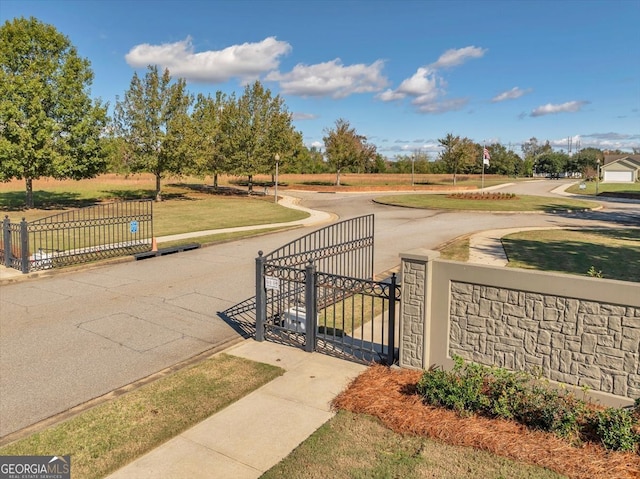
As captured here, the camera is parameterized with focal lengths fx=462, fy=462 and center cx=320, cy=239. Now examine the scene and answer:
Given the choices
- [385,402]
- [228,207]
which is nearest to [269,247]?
[385,402]

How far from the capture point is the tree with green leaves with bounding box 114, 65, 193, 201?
33.9 meters

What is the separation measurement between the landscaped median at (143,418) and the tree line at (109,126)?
2462 cm

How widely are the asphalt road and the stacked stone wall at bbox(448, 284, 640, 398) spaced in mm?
4118

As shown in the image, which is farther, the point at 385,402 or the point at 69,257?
the point at 69,257

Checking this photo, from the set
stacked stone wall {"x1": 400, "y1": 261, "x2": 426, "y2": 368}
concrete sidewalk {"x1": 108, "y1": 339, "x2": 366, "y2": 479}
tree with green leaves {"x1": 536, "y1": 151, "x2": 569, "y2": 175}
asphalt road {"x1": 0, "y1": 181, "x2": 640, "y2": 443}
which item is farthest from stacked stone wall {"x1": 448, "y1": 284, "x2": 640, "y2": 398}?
tree with green leaves {"x1": 536, "y1": 151, "x2": 569, "y2": 175}

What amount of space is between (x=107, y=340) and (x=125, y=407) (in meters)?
2.66

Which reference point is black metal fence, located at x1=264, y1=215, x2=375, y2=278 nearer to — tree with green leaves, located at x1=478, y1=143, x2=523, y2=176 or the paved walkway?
the paved walkway

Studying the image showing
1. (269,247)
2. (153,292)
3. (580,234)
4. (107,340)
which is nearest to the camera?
(107,340)

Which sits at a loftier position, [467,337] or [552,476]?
[467,337]

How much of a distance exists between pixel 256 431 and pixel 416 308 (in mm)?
2612

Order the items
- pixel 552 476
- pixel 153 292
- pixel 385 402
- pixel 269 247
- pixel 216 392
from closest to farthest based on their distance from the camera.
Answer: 1. pixel 552 476
2. pixel 385 402
3. pixel 216 392
4. pixel 153 292
5. pixel 269 247

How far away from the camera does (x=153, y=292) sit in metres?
11.0

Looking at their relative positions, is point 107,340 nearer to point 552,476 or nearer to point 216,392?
point 216,392

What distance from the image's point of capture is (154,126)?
34.6 metres
